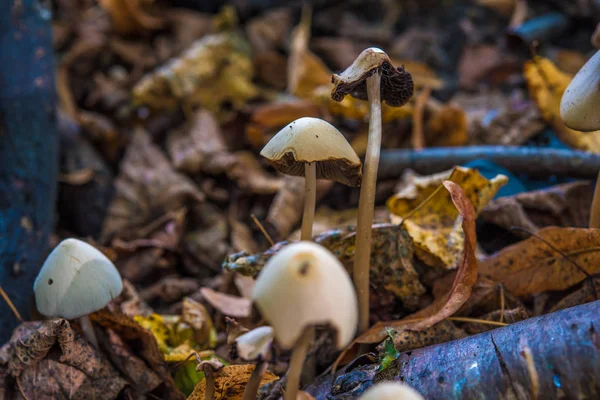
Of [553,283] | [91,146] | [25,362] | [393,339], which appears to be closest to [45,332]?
[25,362]

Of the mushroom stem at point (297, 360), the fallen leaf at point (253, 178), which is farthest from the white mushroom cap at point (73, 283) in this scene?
the fallen leaf at point (253, 178)

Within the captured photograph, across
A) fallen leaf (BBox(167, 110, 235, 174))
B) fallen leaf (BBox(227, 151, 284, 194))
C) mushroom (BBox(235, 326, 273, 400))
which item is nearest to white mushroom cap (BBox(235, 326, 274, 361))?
mushroom (BBox(235, 326, 273, 400))

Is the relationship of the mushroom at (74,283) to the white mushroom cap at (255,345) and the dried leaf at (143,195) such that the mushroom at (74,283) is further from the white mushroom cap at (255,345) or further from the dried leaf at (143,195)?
the dried leaf at (143,195)

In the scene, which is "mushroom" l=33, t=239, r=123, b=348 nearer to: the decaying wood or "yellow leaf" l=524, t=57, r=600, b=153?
the decaying wood

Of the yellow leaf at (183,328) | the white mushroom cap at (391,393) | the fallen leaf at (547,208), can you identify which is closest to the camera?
the white mushroom cap at (391,393)

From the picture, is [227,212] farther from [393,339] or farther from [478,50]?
[478,50]

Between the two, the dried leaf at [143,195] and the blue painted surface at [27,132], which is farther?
the dried leaf at [143,195]

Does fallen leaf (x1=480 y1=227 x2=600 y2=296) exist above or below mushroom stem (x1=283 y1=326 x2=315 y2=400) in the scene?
below
